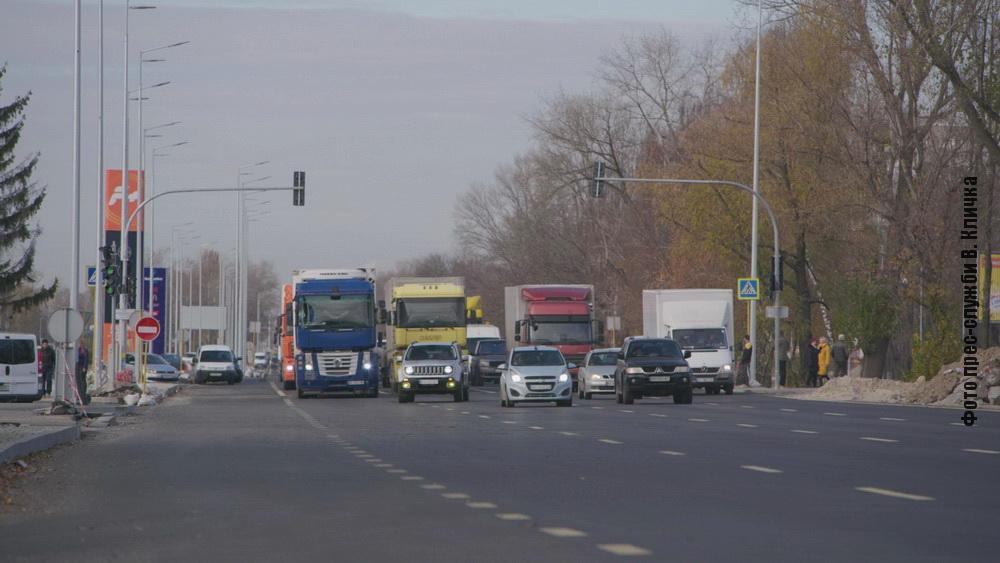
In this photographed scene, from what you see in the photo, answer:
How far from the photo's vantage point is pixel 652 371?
44.1m

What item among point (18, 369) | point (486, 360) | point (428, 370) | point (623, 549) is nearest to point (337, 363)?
point (428, 370)

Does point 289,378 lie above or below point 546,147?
below

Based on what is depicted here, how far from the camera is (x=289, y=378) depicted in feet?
216

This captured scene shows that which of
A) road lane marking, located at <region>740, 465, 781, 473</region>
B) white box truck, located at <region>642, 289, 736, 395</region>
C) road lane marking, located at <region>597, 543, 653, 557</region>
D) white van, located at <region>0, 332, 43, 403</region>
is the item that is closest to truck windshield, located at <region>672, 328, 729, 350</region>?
white box truck, located at <region>642, 289, 736, 395</region>

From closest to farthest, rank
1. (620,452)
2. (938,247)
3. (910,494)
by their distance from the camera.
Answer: (910,494) < (620,452) < (938,247)

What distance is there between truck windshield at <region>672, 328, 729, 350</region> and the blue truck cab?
31.8 feet

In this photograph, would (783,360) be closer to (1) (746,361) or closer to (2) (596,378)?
(1) (746,361)

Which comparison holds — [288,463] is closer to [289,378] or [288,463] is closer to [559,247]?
[289,378]

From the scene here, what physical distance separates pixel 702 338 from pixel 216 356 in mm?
34812

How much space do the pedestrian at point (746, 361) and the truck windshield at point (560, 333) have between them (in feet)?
17.9

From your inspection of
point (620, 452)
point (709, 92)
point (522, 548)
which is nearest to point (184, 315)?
point (709, 92)

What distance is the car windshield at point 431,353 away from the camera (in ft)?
157

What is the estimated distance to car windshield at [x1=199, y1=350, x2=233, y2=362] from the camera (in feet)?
273

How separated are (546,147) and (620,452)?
202ft
